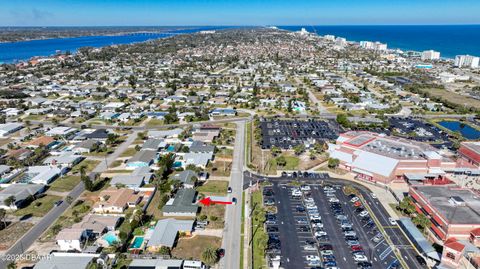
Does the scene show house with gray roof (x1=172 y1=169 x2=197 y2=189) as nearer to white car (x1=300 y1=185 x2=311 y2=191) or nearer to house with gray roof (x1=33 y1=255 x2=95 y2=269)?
white car (x1=300 y1=185 x2=311 y2=191)

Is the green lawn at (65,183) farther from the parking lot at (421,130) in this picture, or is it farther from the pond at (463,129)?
the pond at (463,129)

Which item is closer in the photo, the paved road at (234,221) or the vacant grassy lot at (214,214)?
the paved road at (234,221)

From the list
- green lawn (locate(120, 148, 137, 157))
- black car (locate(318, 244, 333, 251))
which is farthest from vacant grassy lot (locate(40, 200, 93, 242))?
black car (locate(318, 244, 333, 251))

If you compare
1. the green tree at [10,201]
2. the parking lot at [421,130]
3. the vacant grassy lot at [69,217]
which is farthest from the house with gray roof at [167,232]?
the parking lot at [421,130]

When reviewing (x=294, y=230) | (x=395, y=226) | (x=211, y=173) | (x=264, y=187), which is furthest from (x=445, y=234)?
(x=211, y=173)

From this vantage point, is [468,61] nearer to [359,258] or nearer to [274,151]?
[274,151]
